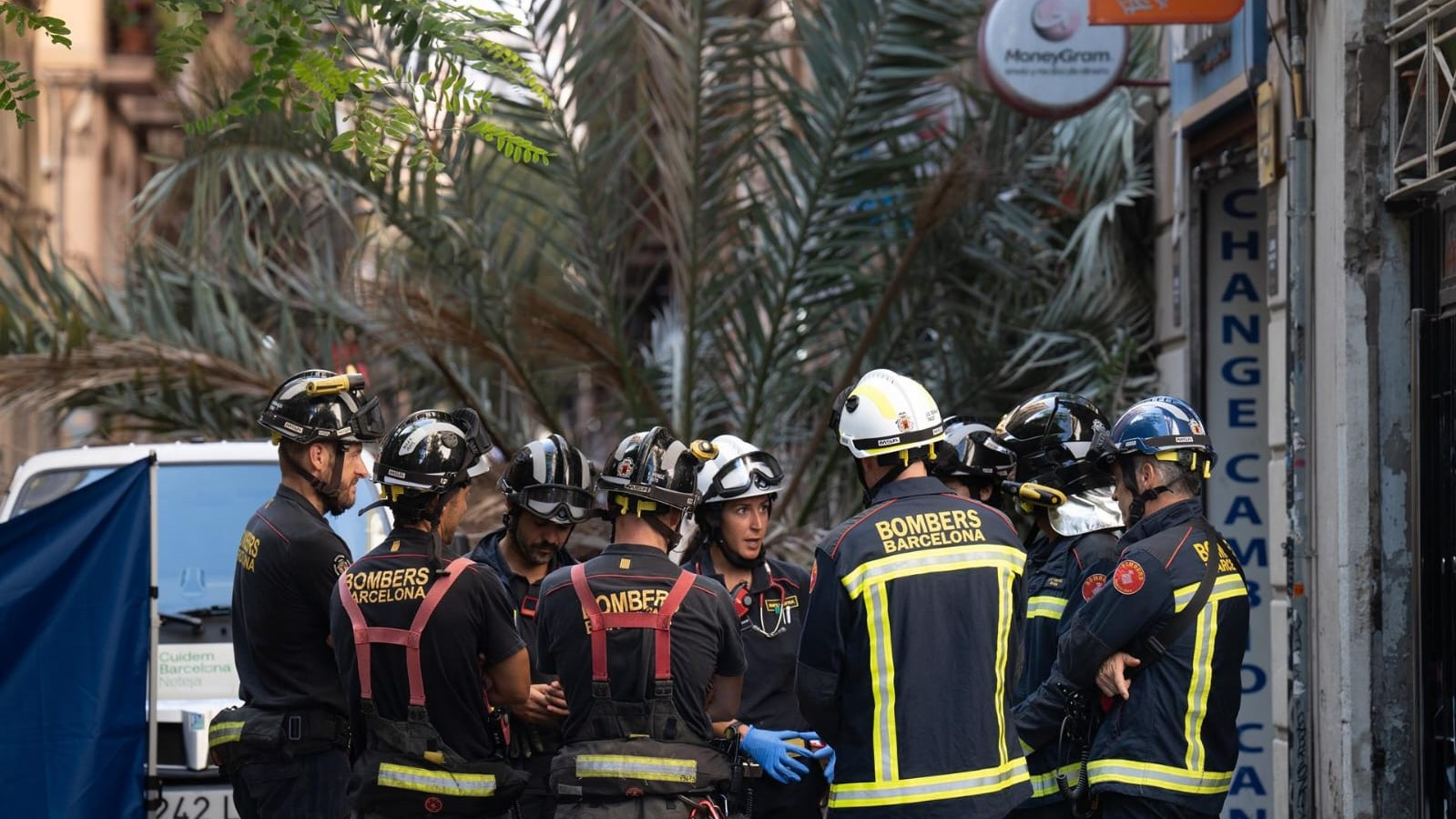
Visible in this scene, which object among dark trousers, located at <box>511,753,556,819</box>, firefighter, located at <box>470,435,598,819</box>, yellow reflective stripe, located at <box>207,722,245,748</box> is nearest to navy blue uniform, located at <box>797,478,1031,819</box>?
firefighter, located at <box>470,435,598,819</box>

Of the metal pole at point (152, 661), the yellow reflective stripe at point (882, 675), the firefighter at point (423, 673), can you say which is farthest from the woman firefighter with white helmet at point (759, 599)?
the metal pole at point (152, 661)

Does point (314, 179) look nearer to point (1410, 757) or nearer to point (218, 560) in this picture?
point (218, 560)

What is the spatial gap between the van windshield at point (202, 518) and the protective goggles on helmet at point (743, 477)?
2.21 m

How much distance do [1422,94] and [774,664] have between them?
3293 millimetres

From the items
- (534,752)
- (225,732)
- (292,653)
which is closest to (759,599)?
(534,752)

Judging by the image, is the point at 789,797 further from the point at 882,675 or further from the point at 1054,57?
the point at 1054,57

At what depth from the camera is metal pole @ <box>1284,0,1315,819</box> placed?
7605mm

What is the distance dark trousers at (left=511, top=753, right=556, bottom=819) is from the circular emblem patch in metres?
1.95

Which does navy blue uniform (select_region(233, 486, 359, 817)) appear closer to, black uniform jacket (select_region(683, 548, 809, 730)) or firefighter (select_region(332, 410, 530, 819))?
firefighter (select_region(332, 410, 530, 819))

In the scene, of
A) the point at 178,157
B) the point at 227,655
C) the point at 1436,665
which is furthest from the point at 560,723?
the point at 178,157

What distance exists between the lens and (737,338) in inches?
444

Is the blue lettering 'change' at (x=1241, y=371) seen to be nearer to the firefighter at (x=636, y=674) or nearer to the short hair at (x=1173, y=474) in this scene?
the short hair at (x=1173, y=474)

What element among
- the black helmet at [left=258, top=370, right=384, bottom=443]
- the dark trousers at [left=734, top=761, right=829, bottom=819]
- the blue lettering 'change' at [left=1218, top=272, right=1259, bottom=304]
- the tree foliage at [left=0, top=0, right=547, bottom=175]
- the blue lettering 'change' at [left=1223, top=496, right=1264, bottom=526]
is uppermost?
the tree foliage at [left=0, top=0, right=547, bottom=175]

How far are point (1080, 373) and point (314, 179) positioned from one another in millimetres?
4615
